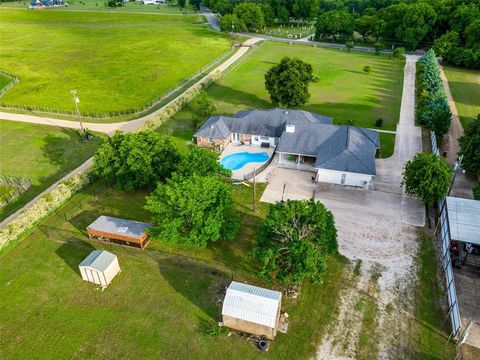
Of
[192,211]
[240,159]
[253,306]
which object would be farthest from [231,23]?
[253,306]

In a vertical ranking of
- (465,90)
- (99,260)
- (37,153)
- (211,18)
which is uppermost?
(211,18)

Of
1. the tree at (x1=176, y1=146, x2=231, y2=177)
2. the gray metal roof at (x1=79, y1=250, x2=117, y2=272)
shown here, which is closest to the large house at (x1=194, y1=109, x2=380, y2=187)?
the tree at (x1=176, y1=146, x2=231, y2=177)

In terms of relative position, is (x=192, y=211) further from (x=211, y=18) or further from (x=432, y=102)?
(x=211, y=18)

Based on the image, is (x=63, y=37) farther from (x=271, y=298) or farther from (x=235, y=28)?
(x=271, y=298)

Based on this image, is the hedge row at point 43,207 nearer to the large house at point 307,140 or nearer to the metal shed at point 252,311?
the large house at point 307,140

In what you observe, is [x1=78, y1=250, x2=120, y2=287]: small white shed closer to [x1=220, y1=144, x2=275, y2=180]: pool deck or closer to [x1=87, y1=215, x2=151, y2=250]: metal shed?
[x1=87, y1=215, x2=151, y2=250]: metal shed

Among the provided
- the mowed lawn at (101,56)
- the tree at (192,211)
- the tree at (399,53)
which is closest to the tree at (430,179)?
the tree at (192,211)
